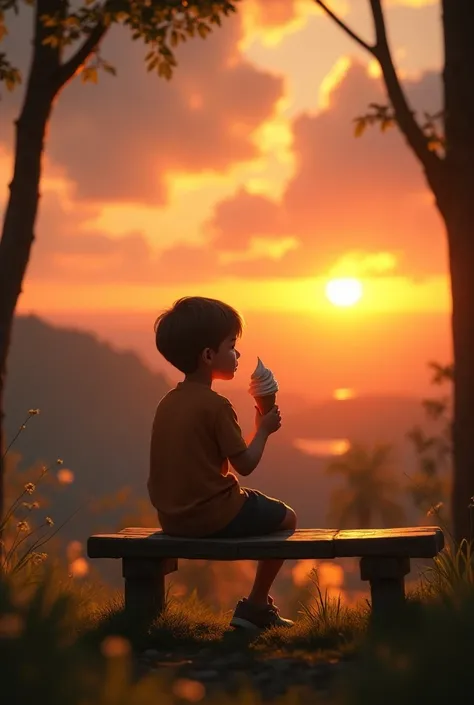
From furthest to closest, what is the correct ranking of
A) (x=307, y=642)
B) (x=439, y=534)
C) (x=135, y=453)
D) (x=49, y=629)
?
(x=135, y=453), (x=439, y=534), (x=307, y=642), (x=49, y=629)

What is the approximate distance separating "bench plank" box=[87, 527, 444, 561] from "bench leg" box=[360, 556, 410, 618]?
0.08 metres

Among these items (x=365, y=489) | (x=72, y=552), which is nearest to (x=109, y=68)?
(x=72, y=552)

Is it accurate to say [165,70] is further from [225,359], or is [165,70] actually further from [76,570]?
[76,570]

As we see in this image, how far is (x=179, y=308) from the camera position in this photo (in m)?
6.11

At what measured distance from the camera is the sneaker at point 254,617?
Answer: 20.3ft

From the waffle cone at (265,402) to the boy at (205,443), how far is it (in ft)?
0.12

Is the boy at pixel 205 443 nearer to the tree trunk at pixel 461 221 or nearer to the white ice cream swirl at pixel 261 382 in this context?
the white ice cream swirl at pixel 261 382

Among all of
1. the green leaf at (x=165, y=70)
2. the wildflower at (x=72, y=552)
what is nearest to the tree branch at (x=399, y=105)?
the green leaf at (x=165, y=70)

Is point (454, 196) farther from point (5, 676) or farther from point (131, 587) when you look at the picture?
point (5, 676)

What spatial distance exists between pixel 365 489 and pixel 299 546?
165 ft

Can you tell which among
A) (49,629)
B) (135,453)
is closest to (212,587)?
(49,629)

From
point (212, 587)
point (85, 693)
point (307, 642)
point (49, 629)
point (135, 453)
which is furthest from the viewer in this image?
point (135, 453)

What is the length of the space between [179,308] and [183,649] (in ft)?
6.63

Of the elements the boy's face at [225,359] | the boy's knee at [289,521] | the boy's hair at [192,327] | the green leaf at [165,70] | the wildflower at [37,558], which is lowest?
the wildflower at [37,558]
